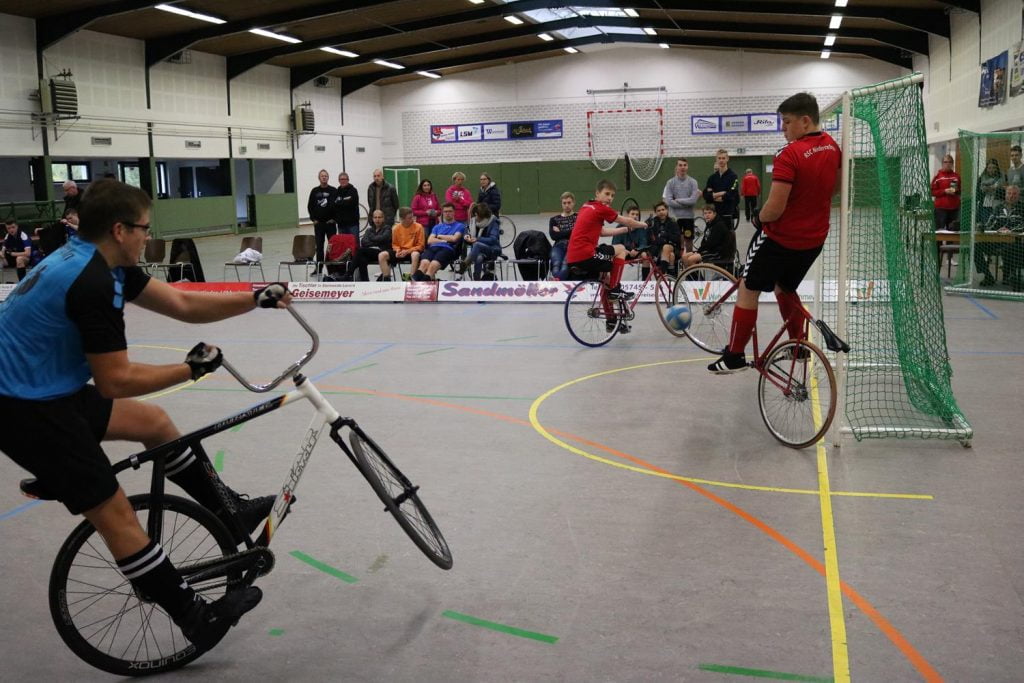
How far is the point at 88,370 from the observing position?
298 centimetres

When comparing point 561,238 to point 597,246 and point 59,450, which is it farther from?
point 59,450

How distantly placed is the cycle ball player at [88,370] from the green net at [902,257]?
4.24m

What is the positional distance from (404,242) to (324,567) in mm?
10240

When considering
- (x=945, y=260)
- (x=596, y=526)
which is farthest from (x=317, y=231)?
(x=596, y=526)

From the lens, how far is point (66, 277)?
9.17ft

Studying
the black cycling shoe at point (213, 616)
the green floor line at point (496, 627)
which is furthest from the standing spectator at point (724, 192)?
the black cycling shoe at point (213, 616)

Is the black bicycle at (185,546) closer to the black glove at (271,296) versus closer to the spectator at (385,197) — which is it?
the black glove at (271,296)

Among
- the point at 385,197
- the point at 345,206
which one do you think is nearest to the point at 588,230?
the point at 385,197

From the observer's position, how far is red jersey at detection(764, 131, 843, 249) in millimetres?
5602

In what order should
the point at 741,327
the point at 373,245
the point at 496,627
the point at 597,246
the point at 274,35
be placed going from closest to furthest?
the point at 496,627
the point at 741,327
the point at 597,246
the point at 373,245
the point at 274,35

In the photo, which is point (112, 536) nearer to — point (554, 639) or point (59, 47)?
point (554, 639)

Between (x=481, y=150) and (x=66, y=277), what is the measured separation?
34.1 metres

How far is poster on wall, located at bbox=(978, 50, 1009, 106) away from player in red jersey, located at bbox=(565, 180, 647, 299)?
44.8 feet

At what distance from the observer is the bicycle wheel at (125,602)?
3184 mm
